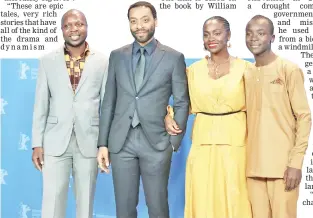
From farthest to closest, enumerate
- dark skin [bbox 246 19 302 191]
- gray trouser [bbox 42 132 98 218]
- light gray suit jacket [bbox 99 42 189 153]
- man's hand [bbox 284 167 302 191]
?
gray trouser [bbox 42 132 98 218]
light gray suit jacket [bbox 99 42 189 153]
dark skin [bbox 246 19 302 191]
man's hand [bbox 284 167 302 191]

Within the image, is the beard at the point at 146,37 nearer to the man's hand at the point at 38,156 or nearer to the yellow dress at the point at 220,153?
the yellow dress at the point at 220,153

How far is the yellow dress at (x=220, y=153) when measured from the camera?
3.32 m

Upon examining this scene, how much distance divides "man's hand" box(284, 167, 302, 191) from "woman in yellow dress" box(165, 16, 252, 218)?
0.92 feet

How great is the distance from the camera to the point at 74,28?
357 centimetres

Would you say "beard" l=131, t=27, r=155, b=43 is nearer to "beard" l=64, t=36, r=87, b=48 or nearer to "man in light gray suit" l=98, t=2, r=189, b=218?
"man in light gray suit" l=98, t=2, r=189, b=218

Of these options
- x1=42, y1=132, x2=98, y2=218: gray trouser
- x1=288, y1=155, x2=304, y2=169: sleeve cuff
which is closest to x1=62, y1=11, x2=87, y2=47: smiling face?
x1=42, y1=132, x2=98, y2=218: gray trouser

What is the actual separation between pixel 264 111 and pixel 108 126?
97cm

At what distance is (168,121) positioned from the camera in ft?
11.3

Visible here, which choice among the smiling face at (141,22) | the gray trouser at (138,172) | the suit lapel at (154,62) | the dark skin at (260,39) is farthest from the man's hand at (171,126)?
the dark skin at (260,39)

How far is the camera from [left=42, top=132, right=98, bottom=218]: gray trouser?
3557 millimetres

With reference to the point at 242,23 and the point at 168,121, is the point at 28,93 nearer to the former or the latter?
the point at 168,121

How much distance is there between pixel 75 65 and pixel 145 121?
2.10 ft

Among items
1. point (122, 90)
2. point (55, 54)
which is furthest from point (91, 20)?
point (122, 90)

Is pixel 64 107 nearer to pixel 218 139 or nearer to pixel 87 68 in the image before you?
pixel 87 68
